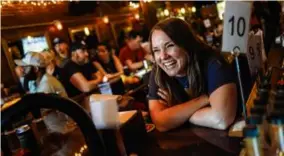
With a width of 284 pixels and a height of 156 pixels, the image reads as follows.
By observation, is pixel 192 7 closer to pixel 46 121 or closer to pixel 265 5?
pixel 265 5

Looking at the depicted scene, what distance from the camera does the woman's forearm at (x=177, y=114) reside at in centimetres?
167

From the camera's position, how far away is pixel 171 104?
1.88 m

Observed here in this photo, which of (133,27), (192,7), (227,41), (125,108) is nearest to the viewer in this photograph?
(227,41)

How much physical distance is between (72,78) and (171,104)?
2818 mm

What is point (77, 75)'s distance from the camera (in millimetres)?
4477

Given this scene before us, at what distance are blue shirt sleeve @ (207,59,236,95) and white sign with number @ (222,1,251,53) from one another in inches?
11.8

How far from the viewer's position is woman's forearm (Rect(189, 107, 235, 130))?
1542mm

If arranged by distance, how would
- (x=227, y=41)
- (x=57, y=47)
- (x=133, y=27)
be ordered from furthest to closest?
(x=133, y=27) < (x=57, y=47) < (x=227, y=41)

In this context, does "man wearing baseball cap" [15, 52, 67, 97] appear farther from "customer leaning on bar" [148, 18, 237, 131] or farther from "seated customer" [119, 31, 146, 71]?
"seated customer" [119, 31, 146, 71]

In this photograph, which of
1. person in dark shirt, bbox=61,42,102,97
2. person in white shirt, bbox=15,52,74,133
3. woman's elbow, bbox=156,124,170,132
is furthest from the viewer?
person in dark shirt, bbox=61,42,102,97

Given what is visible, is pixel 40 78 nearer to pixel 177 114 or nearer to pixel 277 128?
pixel 177 114

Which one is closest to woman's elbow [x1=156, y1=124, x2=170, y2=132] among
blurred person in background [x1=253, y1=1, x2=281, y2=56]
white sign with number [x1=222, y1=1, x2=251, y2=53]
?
white sign with number [x1=222, y1=1, x2=251, y2=53]

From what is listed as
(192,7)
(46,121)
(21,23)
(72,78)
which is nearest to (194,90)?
(46,121)

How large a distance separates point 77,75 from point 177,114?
2.98m
